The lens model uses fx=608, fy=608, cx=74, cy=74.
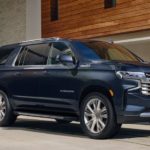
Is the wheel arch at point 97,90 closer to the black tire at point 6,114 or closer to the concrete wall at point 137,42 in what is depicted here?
the black tire at point 6,114

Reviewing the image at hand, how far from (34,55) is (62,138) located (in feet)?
7.16

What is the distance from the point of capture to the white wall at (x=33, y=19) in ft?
81.4

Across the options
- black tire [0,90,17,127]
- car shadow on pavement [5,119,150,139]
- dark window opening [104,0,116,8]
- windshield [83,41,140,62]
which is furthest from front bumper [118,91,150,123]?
dark window opening [104,0,116,8]

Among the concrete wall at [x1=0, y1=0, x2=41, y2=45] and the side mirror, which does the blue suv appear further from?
the concrete wall at [x1=0, y1=0, x2=41, y2=45]

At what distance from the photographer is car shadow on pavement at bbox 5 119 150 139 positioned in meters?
11.3

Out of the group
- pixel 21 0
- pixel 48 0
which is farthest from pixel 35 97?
pixel 21 0

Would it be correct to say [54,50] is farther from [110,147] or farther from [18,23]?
[18,23]

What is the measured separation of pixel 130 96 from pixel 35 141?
1771mm

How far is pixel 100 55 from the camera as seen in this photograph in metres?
11.1

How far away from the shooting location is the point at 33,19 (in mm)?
25188

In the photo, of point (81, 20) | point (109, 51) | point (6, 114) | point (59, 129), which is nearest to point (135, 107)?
point (109, 51)

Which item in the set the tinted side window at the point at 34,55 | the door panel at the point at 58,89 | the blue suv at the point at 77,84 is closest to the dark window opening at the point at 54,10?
the blue suv at the point at 77,84

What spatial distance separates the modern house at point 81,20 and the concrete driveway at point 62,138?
6.46m

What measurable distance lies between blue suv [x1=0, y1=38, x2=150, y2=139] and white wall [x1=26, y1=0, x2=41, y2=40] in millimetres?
11732
